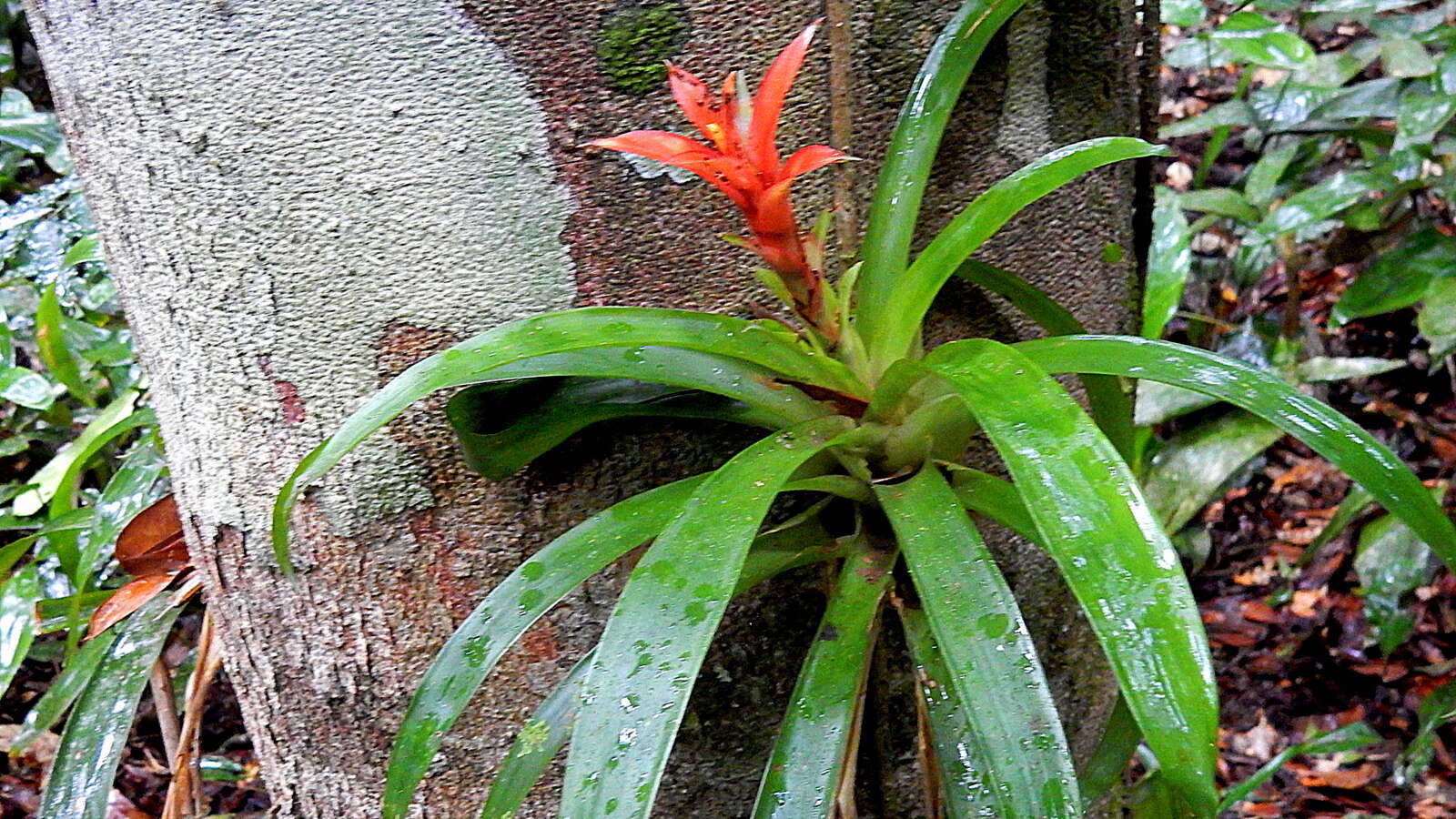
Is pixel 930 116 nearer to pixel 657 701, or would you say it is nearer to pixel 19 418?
pixel 657 701

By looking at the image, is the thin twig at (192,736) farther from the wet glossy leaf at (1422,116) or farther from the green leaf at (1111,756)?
the wet glossy leaf at (1422,116)

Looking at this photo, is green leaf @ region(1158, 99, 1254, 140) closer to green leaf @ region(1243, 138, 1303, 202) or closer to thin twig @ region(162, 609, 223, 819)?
green leaf @ region(1243, 138, 1303, 202)

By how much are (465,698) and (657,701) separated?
151 mm

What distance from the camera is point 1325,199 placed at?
1.67 m

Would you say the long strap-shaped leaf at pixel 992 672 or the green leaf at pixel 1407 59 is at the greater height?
the green leaf at pixel 1407 59

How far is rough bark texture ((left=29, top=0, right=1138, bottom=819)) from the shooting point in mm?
621

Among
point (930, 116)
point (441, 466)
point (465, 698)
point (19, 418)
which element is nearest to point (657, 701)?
point (465, 698)

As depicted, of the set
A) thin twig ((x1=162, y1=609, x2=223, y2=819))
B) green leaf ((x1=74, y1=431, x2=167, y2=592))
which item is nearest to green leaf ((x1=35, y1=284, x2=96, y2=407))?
→ green leaf ((x1=74, y1=431, x2=167, y2=592))

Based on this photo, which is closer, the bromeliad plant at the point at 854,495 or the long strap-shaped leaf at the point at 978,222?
the bromeliad plant at the point at 854,495

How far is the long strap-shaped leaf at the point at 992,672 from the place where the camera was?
1.49 ft

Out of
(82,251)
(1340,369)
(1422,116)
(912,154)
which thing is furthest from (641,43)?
(1340,369)

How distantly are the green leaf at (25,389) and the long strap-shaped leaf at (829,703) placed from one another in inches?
43.7

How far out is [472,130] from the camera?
2.04 ft

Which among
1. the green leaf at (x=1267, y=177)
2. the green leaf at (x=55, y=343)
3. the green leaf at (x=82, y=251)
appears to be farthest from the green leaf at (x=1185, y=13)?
the green leaf at (x=55, y=343)
